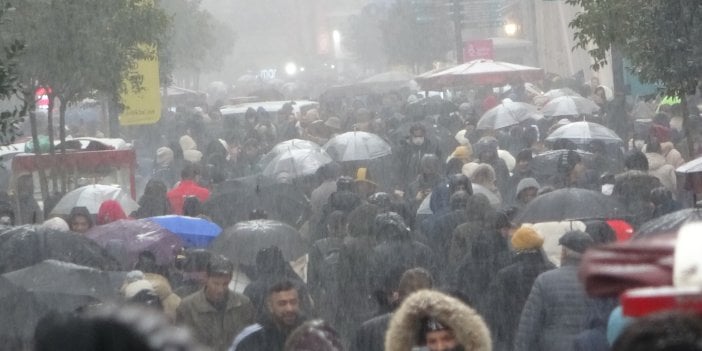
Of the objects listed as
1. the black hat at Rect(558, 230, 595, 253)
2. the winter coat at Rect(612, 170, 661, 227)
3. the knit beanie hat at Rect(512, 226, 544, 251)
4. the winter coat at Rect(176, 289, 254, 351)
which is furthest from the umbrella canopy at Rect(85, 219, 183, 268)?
the black hat at Rect(558, 230, 595, 253)

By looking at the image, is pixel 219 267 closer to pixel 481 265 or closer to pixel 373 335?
pixel 373 335

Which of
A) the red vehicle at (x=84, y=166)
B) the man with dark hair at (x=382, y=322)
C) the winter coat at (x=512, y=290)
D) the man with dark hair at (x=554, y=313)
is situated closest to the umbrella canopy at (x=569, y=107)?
the red vehicle at (x=84, y=166)

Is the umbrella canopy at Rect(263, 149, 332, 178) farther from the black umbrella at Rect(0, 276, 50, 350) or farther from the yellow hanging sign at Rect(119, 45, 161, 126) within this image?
the black umbrella at Rect(0, 276, 50, 350)

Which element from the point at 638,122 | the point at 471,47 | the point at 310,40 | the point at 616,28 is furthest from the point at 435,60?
the point at 310,40

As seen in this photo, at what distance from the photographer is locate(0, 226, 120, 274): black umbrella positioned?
10031 millimetres

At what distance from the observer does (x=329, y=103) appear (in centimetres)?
3781

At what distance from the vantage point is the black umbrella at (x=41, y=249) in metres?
10.0

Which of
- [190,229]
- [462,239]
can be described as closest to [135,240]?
[190,229]

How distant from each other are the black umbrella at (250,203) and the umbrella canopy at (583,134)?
4504 mm

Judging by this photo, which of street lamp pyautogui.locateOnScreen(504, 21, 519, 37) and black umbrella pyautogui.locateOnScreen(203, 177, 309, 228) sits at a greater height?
street lamp pyautogui.locateOnScreen(504, 21, 519, 37)

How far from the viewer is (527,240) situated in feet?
27.8

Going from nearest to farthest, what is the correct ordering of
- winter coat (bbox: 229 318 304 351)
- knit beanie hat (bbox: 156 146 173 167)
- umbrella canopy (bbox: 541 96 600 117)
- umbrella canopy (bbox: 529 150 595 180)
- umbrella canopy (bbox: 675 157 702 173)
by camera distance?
winter coat (bbox: 229 318 304 351)
umbrella canopy (bbox: 675 157 702 173)
umbrella canopy (bbox: 529 150 595 180)
knit beanie hat (bbox: 156 146 173 167)
umbrella canopy (bbox: 541 96 600 117)

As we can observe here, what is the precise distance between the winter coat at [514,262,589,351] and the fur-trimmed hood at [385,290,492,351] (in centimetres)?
214

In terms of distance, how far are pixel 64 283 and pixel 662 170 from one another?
7.34 m
